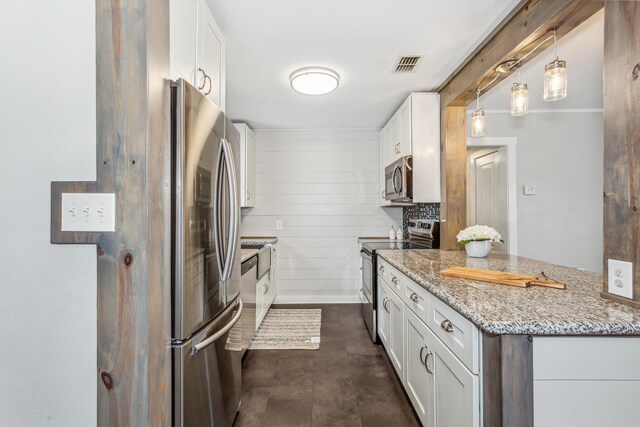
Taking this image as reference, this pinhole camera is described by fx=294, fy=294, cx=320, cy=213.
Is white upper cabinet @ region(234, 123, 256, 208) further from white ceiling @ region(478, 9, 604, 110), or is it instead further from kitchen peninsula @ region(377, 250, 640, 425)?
kitchen peninsula @ region(377, 250, 640, 425)

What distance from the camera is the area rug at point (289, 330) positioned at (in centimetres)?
274

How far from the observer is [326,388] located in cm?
208

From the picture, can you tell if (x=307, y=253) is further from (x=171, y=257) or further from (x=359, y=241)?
(x=171, y=257)

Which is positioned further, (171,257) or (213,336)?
(213,336)

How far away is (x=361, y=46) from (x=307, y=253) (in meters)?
2.73

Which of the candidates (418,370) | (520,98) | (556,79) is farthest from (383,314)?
(556,79)

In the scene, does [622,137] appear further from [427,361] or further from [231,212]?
[231,212]

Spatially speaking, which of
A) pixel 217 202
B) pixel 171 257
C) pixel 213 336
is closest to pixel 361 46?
pixel 217 202

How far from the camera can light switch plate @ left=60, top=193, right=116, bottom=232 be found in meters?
0.98

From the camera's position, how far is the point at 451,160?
2713 mm

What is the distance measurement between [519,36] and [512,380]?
1799 millimetres

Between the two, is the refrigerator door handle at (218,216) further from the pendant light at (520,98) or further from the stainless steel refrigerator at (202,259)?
the pendant light at (520,98)

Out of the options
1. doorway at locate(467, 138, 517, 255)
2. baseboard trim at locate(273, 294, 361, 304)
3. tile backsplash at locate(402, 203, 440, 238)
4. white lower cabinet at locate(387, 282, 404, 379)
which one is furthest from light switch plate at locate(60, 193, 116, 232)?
doorway at locate(467, 138, 517, 255)

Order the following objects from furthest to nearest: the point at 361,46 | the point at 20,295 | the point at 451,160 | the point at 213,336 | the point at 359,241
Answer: the point at 359,241 → the point at 451,160 → the point at 361,46 → the point at 213,336 → the point at 20,295
